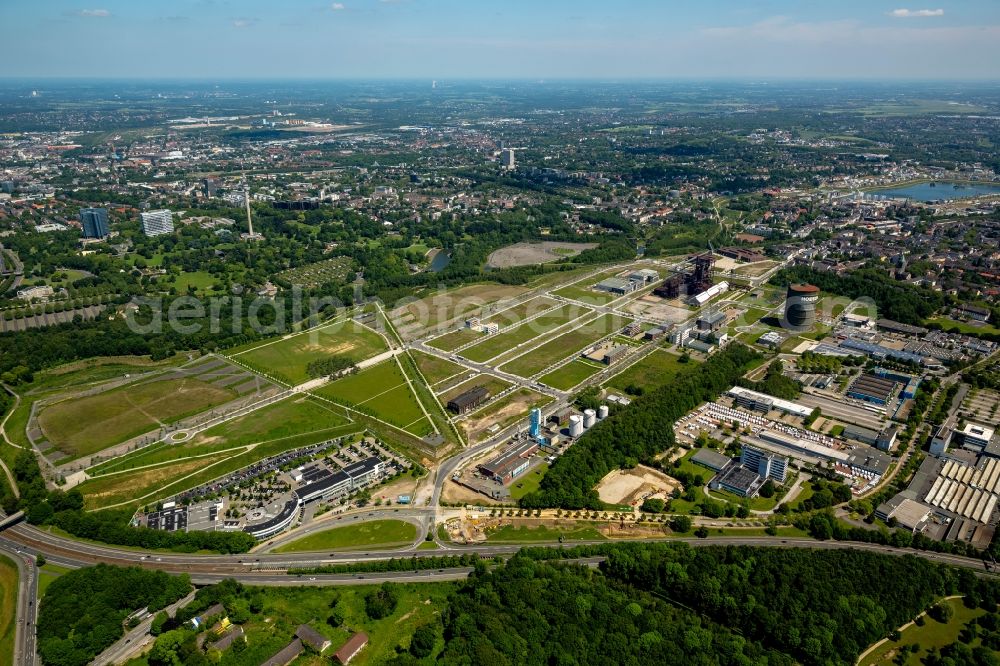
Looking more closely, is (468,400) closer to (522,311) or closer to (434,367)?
(434,367)

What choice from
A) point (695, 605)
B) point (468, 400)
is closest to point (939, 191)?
point (468, 400)

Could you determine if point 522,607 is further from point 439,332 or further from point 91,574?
point 439,332

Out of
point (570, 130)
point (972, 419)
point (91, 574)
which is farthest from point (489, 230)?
point (570, 130)

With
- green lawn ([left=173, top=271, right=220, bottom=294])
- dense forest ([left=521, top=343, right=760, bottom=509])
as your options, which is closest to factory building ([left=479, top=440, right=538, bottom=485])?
dense forest ([left=521, top=343, right=760, bottom=509])

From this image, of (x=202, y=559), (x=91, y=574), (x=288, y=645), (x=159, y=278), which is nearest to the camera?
(x=288, y=645)

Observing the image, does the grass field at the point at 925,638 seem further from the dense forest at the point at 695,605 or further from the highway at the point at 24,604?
the highway at the point at 24,604

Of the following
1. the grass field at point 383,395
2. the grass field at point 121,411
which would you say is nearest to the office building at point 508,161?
the grass field at point 383,395

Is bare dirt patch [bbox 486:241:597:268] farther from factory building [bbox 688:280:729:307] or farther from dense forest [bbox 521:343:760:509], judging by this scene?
dense forest [bbox 521:343:760:509]
